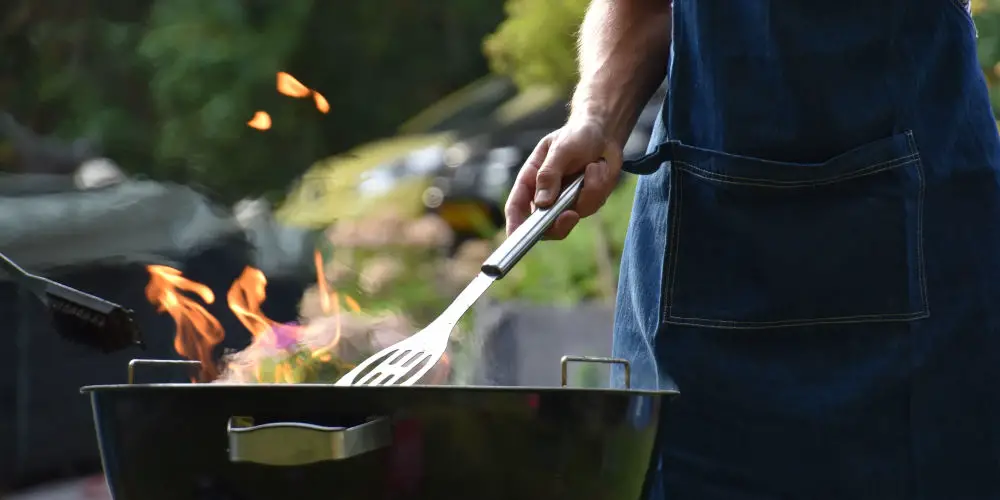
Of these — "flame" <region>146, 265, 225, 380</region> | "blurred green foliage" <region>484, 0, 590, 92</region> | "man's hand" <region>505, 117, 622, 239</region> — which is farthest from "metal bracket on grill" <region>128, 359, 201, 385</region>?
"blurred green foliage" <region>484, 0, 590, 92</region>

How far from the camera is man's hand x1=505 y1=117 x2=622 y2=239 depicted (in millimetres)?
1329

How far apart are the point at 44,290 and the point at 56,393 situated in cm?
310

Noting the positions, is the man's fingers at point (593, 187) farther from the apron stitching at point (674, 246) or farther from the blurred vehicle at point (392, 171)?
the blurred vehicle at point (392, 171)

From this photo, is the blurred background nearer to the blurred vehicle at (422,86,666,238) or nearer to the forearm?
the blurred vehicle at (422,86,666,238)

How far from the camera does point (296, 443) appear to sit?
93 cm

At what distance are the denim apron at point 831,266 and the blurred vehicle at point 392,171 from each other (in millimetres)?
3596

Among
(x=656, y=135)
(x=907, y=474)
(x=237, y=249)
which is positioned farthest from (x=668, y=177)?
(x=237, y=249)

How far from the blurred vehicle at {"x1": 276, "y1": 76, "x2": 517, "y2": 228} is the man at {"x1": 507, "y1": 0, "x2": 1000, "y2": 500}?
11.8 feet

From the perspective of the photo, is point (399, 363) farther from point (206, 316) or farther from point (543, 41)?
point (543, 41)

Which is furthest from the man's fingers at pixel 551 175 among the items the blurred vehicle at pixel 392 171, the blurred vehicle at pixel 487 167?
the blurred vehicle at pixel 487 167

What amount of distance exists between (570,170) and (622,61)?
0.64 feet

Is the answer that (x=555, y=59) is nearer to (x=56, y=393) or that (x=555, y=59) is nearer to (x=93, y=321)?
(x=56, y=393)

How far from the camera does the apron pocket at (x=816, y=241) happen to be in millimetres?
1318

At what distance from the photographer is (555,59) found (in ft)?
22.6
